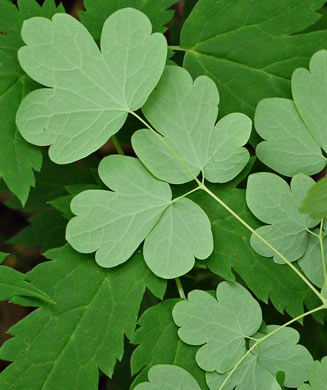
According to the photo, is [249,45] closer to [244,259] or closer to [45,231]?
[244,259]

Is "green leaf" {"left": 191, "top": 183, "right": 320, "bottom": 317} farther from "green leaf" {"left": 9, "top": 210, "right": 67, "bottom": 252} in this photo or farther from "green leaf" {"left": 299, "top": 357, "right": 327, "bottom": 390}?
→ "green leaf" {"left": 9, "top": 210, "right": 67, "bottom": 252}

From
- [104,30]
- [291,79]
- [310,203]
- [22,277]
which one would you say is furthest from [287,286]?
[104,30]

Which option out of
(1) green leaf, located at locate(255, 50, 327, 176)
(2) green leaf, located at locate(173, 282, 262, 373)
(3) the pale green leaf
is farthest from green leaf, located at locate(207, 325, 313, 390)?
(1) green leaf, located at locate(255, 50, 327, 176)

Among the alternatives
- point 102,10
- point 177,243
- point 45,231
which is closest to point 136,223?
point 177,243

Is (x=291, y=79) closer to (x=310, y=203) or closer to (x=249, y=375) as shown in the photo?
(x=310, y=203)

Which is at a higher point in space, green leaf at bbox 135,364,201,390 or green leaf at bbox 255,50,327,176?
green leaf at bbox 255,50,327,176

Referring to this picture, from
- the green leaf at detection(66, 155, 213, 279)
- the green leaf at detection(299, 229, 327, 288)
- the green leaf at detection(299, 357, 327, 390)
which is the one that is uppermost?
the green leaf at detection(66, 155, 213, 279)
